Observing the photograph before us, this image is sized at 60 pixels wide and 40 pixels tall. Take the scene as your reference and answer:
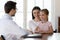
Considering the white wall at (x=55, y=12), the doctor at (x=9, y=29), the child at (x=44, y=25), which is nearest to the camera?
the doctor at (x=9, y=29)

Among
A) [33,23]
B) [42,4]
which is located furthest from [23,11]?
[33,23]

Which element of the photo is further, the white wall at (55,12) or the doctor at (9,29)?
the white wall at (55,12)

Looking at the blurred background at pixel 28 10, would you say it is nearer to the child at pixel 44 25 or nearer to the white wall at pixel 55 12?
the white wall at pixel 55 12

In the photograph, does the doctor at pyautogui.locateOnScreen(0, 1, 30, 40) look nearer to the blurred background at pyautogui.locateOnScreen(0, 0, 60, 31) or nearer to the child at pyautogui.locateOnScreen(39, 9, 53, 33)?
the child at pyautogui.locateOnScreen(39, 9, 53, 33)

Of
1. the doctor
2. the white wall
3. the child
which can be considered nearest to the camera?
the doctor

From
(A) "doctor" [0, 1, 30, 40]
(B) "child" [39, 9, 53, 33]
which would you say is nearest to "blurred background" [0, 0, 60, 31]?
(B) "child" [39, 9, 53, 33]

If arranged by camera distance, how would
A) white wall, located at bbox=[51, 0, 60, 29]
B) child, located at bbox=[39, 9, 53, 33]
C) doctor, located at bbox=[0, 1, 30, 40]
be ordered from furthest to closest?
white wall, located at bbox=[51, 0, 60, 29]
child, located at bbox=[39, 9, 53, 33]
doctor, located at bbox=[0, 1, 30, 40]

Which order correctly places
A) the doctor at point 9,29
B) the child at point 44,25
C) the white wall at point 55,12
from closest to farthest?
the doctor at point 9,29 < the child at point 44,25 < the white wall at point 55,12

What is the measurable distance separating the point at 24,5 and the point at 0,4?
85 centimetres

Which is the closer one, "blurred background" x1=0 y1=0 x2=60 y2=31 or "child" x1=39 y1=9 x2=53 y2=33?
"child" x1=39 y1=9 x2=53 y2=33

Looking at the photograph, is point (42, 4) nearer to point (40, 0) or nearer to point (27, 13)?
point (40, 0)

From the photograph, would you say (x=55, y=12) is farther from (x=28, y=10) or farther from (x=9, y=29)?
(x=9, y=29)

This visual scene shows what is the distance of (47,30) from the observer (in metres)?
3.17

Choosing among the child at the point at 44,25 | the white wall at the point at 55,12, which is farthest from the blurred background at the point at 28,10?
the child at the point at 44,25
